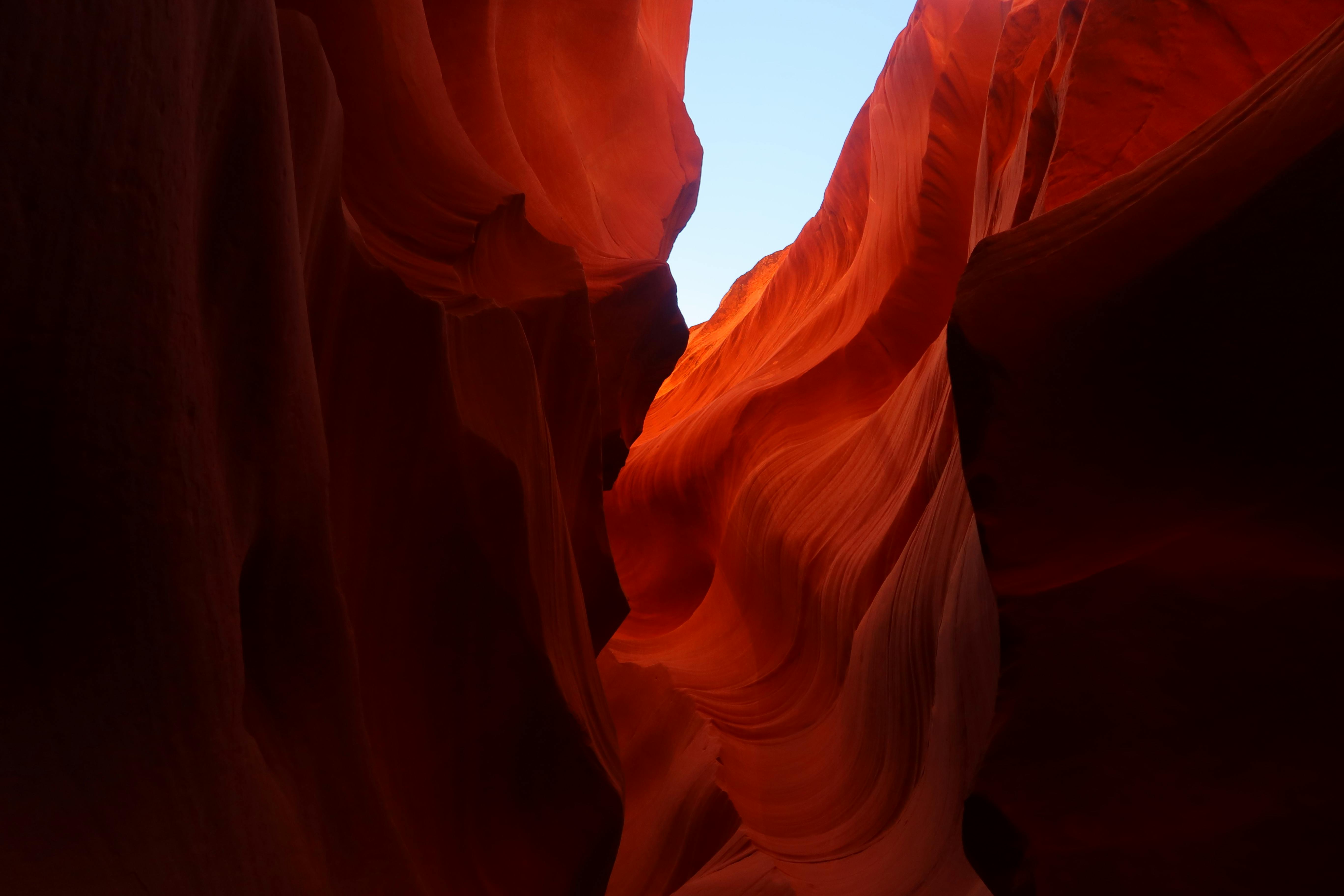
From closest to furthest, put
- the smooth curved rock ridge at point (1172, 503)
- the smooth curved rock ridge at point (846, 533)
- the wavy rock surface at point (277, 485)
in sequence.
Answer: the wavy rock surface at point (277, 485) → the smooth curved rock ridge at point (1172, 503) → the smooth curved rock ridge at point (846, 533)

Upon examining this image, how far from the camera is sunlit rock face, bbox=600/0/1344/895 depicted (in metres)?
1.47

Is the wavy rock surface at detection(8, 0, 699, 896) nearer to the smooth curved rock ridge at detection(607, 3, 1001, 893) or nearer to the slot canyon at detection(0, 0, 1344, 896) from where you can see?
the slot canyon at detection(0, 0, 1344, 896)

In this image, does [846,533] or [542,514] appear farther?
[846,533]

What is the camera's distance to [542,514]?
2.01 metres

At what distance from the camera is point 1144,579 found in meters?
1.72

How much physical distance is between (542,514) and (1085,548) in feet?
3.86

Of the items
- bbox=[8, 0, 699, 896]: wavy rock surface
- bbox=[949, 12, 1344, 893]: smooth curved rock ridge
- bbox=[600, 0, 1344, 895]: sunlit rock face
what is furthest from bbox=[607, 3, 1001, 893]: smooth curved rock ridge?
bbox=[8, 0, 699, 896]: wavy rock surface

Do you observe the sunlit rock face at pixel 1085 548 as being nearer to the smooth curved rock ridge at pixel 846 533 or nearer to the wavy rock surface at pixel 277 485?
the smooth curved rock ridge at pixel 846 533

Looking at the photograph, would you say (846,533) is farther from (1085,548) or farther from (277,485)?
(277,485)

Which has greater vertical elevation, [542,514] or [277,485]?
[277,485]

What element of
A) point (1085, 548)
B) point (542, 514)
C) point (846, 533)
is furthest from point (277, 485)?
point (846, 533)

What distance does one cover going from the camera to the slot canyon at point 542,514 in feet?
3.12

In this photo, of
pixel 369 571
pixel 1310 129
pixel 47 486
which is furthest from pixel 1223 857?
pixel 47 486

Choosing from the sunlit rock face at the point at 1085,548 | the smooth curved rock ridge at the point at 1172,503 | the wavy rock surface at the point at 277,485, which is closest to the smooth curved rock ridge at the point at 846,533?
the sunlit rock face at the point at 1085,548
